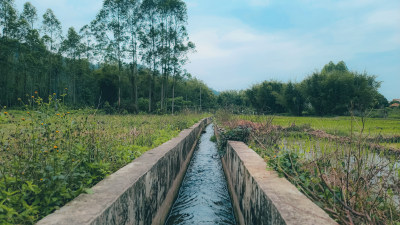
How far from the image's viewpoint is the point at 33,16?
2673cm

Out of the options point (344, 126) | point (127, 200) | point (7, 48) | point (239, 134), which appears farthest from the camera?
point (7, 48)

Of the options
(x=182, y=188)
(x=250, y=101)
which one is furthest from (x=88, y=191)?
(x=250, y=101)

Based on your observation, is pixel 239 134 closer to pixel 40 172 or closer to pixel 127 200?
pixel 127 200

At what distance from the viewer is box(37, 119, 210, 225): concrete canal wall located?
175 cm

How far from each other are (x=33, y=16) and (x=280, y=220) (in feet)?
112

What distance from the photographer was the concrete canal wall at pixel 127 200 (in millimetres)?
1754

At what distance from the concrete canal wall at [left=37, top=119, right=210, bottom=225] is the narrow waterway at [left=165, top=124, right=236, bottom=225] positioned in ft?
1.18

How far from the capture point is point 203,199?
15.6 feet

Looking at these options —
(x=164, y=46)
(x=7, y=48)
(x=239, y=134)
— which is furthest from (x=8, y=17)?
(x=239, y=134)

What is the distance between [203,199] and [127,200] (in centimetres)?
276

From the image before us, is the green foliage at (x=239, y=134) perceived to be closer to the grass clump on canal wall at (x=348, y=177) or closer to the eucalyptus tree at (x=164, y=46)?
the grass clump on canal wall at (x=348, y=177)

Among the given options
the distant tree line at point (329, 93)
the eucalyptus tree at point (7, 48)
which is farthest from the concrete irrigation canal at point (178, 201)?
the eucalyptus tree at point (7, 48)

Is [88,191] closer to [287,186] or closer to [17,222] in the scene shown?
[17,222]

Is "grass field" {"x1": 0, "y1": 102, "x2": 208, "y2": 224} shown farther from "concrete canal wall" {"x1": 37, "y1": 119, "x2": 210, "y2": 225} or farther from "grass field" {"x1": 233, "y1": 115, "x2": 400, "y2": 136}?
"grass field" {"x1": 233, "y1": 115, "x2": 400, "y2": 136}
